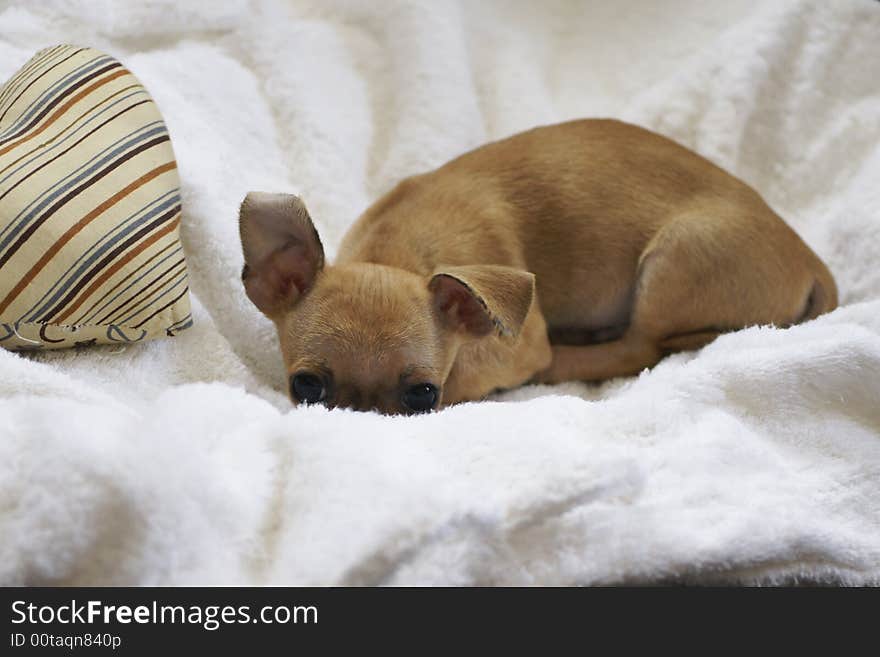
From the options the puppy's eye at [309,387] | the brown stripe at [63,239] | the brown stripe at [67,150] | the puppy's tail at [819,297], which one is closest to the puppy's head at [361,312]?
the puppy's eye at [309,387]

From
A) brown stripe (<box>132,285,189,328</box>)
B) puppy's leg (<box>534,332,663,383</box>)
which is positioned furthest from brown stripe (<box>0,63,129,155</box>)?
puppy's leg (<box>534,332,663,383</box>)

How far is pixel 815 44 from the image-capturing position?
3.17 meters

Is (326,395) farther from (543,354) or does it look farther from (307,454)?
(543,354)

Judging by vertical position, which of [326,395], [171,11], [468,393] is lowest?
[468,393]

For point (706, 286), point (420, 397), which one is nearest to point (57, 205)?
point (420, 397)

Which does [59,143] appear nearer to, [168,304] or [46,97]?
[46,97]

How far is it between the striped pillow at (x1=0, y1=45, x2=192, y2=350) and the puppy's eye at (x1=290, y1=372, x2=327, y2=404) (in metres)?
0.37

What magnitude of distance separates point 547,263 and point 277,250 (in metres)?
0.91

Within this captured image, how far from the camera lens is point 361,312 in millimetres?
2080

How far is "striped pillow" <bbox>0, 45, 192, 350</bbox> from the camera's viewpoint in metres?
2.02

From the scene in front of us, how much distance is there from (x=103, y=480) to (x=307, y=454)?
1.08 ft

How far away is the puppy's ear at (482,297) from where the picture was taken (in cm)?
198

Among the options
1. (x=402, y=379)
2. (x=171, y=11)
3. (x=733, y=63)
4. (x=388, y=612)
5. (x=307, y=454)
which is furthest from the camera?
(x=733, y=63)

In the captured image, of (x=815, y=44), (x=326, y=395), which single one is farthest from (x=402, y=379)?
(x=815, y=44)
